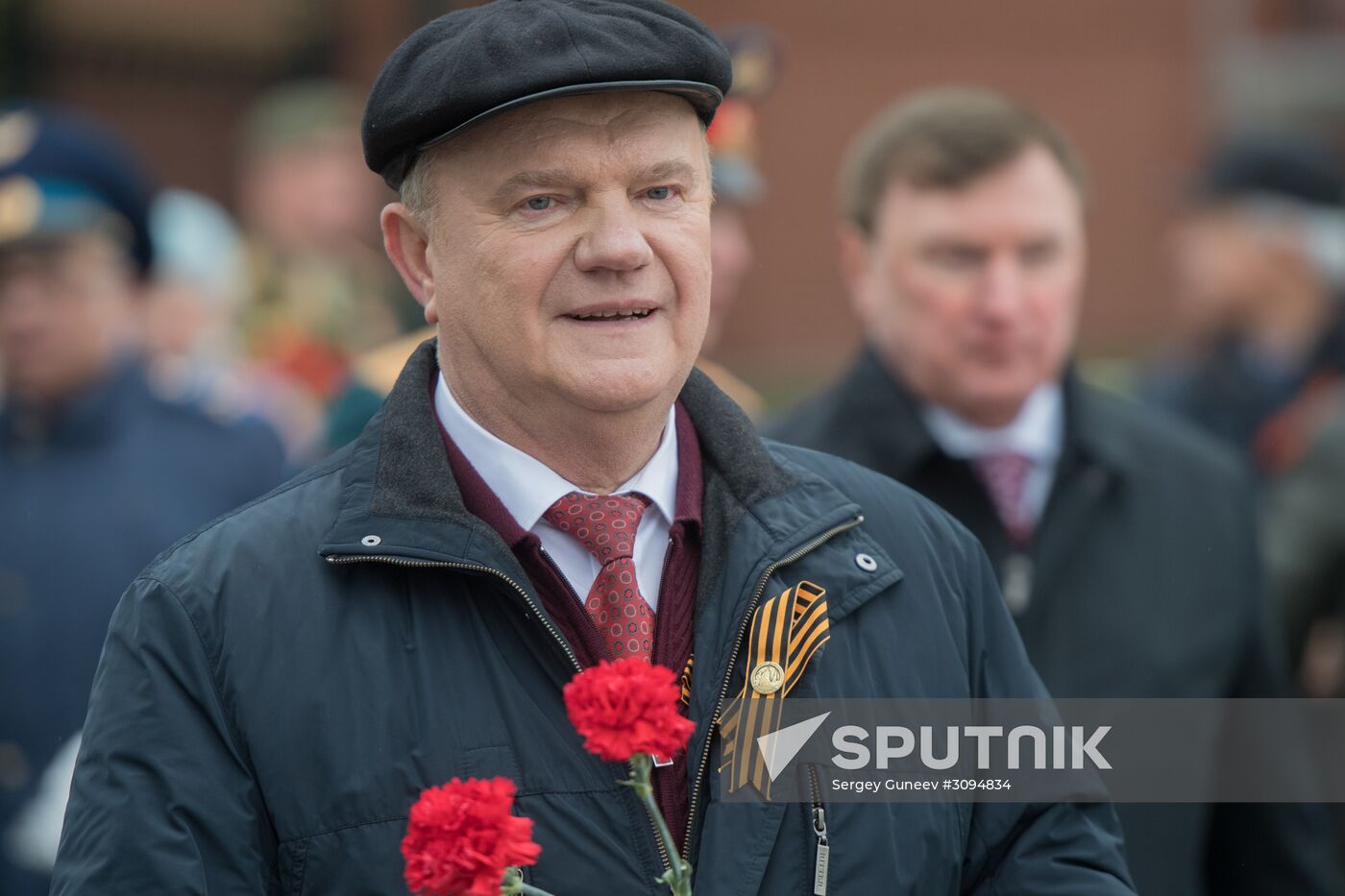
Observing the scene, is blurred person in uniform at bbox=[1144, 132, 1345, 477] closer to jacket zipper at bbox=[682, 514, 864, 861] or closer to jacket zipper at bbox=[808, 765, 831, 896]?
jacket zipper at bbox=[682, 514, 864, 861]

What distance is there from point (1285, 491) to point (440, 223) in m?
3.26

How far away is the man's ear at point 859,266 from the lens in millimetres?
4527

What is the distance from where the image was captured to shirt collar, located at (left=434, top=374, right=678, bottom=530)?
→ 2584 mm

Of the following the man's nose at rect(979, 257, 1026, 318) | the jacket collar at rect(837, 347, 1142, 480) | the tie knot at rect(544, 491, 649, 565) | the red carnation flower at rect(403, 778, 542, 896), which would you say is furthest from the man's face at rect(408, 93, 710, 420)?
the man's nose at rect(979, 257, 1026, 318)

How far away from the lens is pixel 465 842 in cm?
202

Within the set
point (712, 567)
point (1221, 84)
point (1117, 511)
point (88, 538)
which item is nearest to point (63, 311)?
point (88, 538)

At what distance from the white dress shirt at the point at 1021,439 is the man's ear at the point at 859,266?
14.4 inches

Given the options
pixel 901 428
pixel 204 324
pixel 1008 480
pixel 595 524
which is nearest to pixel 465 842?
pixel 595 524

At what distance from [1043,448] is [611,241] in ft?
6.64

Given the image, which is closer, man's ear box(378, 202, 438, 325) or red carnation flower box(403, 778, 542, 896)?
red carnation flower box(403, 778, 542, 896)

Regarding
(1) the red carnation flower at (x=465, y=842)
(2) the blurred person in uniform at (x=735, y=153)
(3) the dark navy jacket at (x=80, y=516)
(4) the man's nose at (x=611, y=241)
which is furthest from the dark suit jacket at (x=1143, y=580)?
(1) the red carnation flower at (x=465, y=842)

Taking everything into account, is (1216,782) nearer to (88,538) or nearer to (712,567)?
(712,567)

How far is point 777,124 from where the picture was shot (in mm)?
14492

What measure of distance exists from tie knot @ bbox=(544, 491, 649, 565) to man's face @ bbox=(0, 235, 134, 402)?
3188 mm
